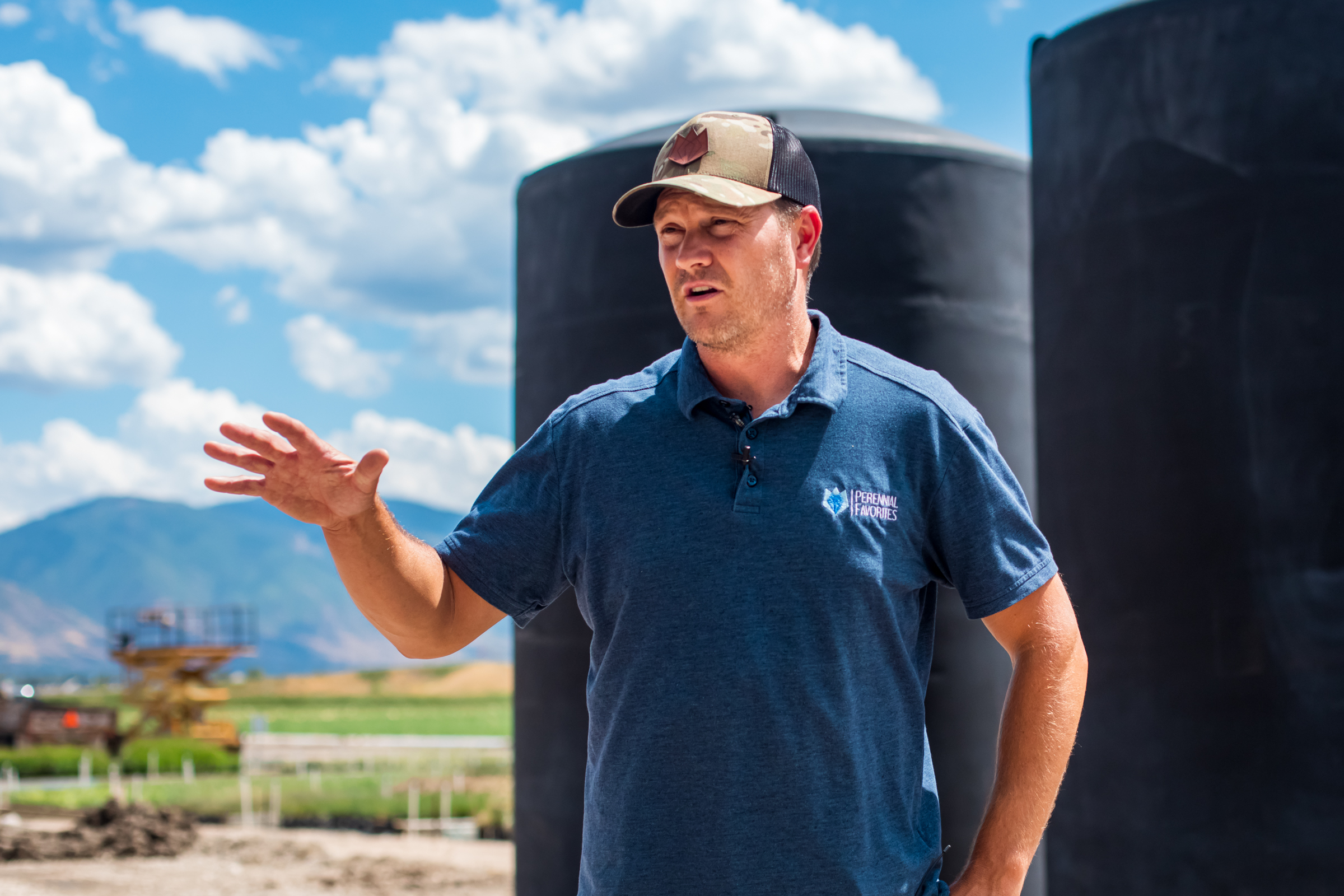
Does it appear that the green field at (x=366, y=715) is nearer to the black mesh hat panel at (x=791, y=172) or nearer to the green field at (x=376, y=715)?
the green field at (x=376, y=715)

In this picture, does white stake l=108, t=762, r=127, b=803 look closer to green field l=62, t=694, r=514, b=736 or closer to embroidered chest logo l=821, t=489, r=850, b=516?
green field l=62, t=694, r=514, b=736

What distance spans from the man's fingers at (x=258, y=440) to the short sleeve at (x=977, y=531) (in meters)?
1.10

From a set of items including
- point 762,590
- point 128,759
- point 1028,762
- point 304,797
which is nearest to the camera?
point 762,590

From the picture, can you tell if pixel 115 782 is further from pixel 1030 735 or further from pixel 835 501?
pixel 835 501

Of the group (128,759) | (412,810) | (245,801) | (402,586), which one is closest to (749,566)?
(402,586)

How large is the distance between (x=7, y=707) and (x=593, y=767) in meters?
32.3

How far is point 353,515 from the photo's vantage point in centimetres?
234

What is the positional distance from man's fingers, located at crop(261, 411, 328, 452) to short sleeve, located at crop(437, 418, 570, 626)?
309mm

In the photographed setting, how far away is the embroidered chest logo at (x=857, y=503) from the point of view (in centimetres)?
226

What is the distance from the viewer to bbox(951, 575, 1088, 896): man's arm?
7.95 feet

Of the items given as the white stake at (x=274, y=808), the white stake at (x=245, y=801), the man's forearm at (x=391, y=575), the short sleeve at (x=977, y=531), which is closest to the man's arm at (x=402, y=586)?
the man's forearm at (x=391, y=575)

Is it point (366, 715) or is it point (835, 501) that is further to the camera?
point (366, 715)

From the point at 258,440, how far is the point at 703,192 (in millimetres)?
845

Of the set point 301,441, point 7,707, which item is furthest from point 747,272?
point 7,707
